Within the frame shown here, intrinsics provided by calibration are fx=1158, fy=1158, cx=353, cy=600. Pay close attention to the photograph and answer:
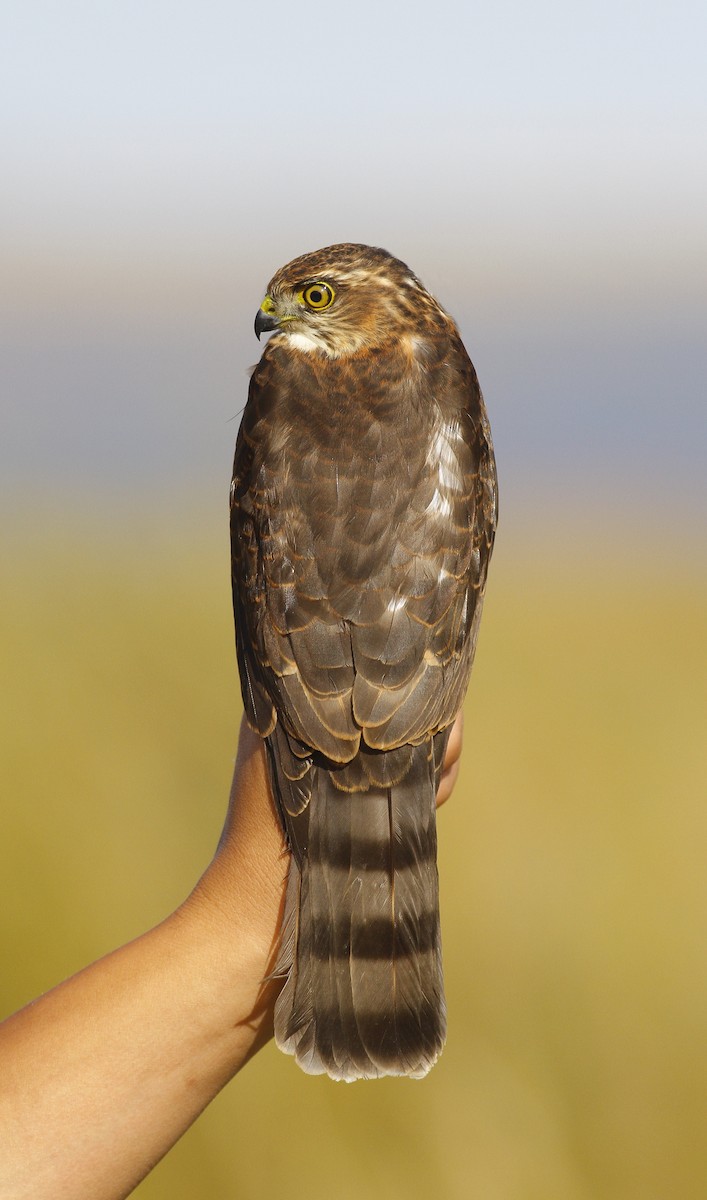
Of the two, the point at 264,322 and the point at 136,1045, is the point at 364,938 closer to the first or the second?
the point at 136,1045

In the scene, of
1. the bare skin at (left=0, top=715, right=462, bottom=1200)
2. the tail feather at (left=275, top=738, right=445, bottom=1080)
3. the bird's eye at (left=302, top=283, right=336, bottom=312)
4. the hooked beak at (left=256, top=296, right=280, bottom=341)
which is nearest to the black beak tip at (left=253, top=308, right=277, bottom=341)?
the hooked beak at (left=256, top=296, right=280, bottom=341)

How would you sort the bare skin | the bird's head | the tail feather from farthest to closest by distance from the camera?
the bird's head, the tail feather, the bare skin

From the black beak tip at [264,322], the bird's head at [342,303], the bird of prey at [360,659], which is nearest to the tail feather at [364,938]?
the bird of prey at [360,659]

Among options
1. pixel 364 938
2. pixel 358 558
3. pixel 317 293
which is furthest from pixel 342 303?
pixel 364 938

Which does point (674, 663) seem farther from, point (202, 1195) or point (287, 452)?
point (287, 452)

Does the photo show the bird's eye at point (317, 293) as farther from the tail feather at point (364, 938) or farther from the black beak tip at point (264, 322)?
the tail feather at point (364, 938)

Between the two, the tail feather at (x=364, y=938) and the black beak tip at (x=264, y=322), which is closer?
the tail feather at (x=364, y=938)

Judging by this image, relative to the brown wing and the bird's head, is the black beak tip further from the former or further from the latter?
the brown wing
